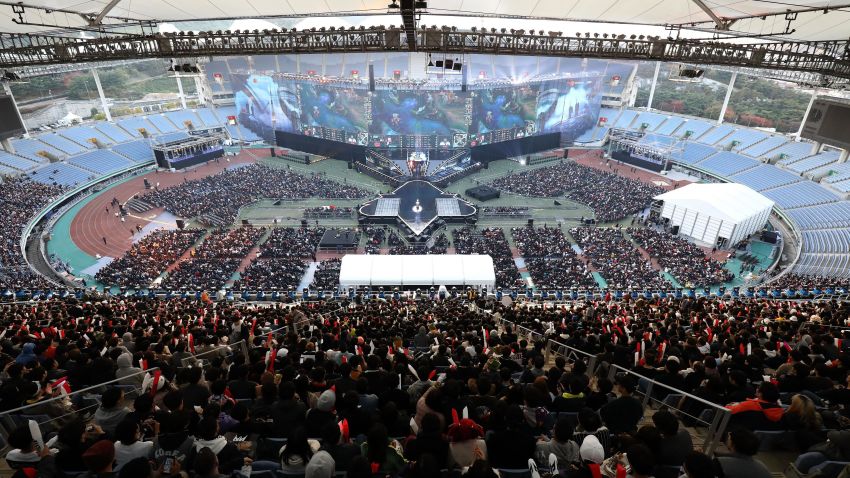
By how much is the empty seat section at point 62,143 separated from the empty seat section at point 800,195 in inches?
2415

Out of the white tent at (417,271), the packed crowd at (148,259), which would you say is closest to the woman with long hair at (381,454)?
the white tent at (417,271)

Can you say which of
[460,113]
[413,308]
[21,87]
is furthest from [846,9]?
[21,87]

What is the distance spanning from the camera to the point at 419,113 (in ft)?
135

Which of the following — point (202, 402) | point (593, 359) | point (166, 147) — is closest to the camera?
point (202, 402)

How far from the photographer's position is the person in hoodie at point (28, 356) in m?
7.11

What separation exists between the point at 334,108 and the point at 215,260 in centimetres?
2208

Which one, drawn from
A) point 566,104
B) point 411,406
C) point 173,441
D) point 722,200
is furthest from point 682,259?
point 173,441

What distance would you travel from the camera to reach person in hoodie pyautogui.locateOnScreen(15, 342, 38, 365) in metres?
7.11

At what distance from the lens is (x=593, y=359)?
769 centimetres

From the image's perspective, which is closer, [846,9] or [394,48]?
[846,9]

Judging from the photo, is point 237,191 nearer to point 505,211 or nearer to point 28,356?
point 505,211

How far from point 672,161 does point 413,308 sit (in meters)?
38.6

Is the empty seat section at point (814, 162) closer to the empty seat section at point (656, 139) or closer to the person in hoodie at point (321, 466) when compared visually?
the empty seat section at point (656, 139)

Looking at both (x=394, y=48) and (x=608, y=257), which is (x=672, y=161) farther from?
(x=394, y=48)
